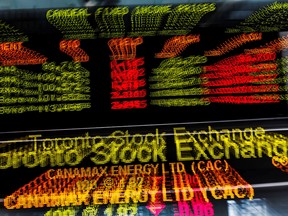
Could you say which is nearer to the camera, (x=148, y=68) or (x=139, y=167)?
(x=139, y=167)

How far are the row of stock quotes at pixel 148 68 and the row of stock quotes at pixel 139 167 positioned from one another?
7.4 inches

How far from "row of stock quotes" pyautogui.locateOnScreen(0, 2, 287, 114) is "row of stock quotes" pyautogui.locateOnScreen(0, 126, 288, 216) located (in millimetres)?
188

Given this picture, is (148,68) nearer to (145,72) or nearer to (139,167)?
(145,72)

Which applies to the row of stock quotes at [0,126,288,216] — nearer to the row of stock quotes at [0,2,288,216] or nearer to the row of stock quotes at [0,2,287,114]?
the row of stock quotes at [0,2,288,216]

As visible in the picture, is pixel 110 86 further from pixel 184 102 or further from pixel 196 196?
pixel 196 196

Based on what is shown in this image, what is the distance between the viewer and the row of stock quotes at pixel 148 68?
1979 mm

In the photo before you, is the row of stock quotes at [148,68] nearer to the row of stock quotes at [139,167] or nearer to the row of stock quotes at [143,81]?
the row of stock quotes at [143,81]

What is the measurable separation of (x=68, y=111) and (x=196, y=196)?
Result: 864mm

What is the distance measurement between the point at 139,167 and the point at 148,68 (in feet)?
1.87

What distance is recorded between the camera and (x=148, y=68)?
2.04 metres

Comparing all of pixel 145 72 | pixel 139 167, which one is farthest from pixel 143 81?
pixel 139 167

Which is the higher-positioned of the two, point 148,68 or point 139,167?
point 148,68

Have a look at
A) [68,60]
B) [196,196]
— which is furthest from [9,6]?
[196,196]

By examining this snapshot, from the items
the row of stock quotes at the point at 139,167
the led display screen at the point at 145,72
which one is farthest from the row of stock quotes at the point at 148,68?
the row of stock quotes at the point at 139,167
